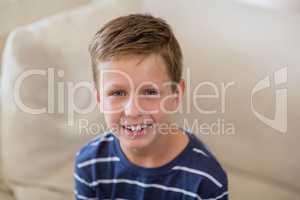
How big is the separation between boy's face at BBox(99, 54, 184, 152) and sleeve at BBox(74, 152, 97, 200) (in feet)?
0.49

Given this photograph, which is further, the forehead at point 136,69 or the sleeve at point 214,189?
A: the sleeve at point 214,189

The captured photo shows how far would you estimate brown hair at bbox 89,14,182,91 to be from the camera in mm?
861

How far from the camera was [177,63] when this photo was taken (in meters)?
0.92

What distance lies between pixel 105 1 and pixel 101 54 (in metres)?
0.39

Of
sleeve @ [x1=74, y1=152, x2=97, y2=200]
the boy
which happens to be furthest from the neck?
sleeve @ [x1=74, y1=152, x2=97, y2=200]

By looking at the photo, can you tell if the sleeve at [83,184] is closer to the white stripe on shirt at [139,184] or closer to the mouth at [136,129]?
the white stripe on shirt at [139,184]

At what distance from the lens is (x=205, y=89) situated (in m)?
1.16

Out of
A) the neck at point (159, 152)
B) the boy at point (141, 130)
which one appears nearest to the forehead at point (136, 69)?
the boy at point (141, 130)

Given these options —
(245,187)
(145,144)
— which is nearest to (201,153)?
(145,144)

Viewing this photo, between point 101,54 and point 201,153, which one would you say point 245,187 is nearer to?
point 201,153

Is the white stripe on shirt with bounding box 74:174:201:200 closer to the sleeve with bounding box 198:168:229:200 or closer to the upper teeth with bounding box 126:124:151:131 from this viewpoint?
the sleeve with bounding box 198:168:229:200

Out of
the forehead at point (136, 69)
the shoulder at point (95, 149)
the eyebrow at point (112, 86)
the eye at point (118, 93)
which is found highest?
the forehead at point (136, 69)

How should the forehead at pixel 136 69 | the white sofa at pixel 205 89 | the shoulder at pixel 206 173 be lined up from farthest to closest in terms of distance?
the white sofa at pixel 205 89 → the shoulder at pixel 206 173 → the forehead at pixel 136 69

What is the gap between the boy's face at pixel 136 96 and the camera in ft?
2.83
